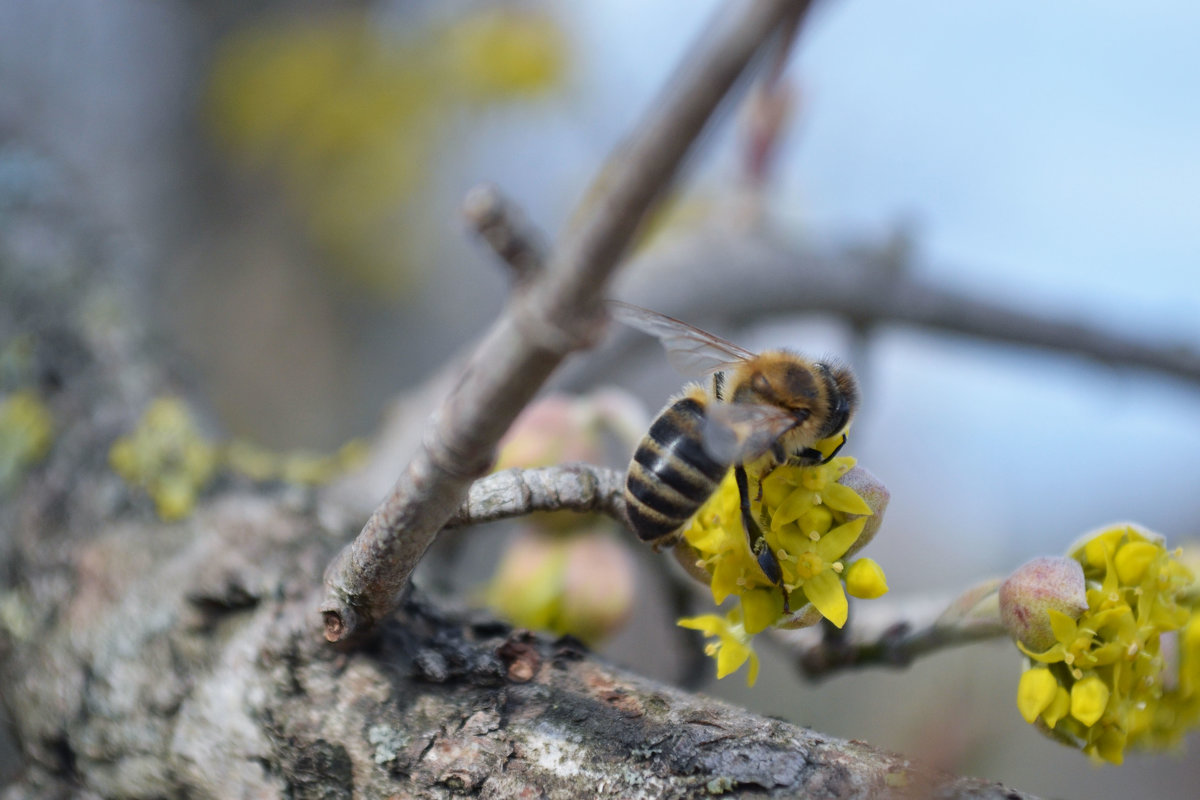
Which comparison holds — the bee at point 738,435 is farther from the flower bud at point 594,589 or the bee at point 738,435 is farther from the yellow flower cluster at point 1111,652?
the flower bud at point 594,589

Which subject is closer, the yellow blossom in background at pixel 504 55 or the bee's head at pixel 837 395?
the bee's head at pixel 837 395

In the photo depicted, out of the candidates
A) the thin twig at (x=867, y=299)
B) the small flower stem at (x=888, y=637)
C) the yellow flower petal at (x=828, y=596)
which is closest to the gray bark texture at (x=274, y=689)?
the yellow flower petal at (x=828, y=596)

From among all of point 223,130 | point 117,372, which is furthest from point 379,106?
point 117,372

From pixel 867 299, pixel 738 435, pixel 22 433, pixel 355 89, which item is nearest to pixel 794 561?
pixel 738 435

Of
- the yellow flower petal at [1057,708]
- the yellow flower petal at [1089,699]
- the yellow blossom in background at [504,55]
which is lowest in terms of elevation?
the yellow blossom in background at [504,55]

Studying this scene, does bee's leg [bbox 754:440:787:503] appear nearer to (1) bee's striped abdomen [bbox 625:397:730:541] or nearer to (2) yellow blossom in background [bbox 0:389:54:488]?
(1) bee's striped abdomen [bbox 625:397:730:541]

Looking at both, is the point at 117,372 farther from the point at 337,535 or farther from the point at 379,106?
the point at 379,106

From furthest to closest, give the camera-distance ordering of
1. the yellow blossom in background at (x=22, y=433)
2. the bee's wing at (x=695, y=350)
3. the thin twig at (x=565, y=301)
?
the yellow blossom in background at (x=22, y=433) < the bee's wing at (x=695, y=350) < the thin twig at (x=565, y=301)
